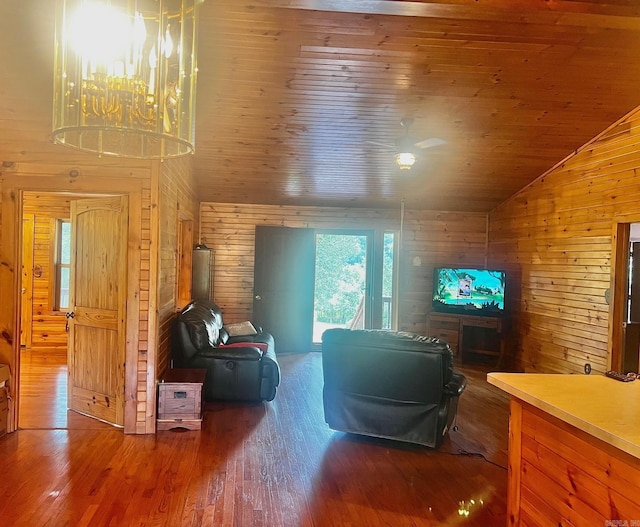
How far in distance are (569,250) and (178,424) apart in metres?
4.83

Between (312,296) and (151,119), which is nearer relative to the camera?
(151,119)

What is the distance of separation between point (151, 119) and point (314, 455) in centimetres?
274

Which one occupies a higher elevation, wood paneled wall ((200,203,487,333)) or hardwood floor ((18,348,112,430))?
wood paneled wall ((200,203,487,333))

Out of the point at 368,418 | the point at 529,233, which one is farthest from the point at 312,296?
the point at 368,418

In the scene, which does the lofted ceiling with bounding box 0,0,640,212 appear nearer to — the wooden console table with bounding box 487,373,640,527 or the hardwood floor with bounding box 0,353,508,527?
the wooden console table with bounding box 487,373,640,527

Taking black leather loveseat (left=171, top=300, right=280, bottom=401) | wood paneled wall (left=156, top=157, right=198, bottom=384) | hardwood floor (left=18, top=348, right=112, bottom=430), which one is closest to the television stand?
black leather loveseat (left=171, top=300, right=280, bottom=401)

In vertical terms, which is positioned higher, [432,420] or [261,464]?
[432,420]

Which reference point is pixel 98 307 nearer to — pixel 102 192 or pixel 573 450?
pixel 102 192

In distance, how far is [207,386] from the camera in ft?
15.1

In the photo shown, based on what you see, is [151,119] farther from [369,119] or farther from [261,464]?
[369,119]

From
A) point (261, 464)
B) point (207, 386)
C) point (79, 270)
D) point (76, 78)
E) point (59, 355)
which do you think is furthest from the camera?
point (59, 355)

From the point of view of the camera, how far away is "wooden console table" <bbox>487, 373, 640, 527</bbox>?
146cm

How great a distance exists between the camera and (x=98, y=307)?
4.04 m

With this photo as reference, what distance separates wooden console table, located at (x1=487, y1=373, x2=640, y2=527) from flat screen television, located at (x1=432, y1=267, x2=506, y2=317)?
15.4 feet
